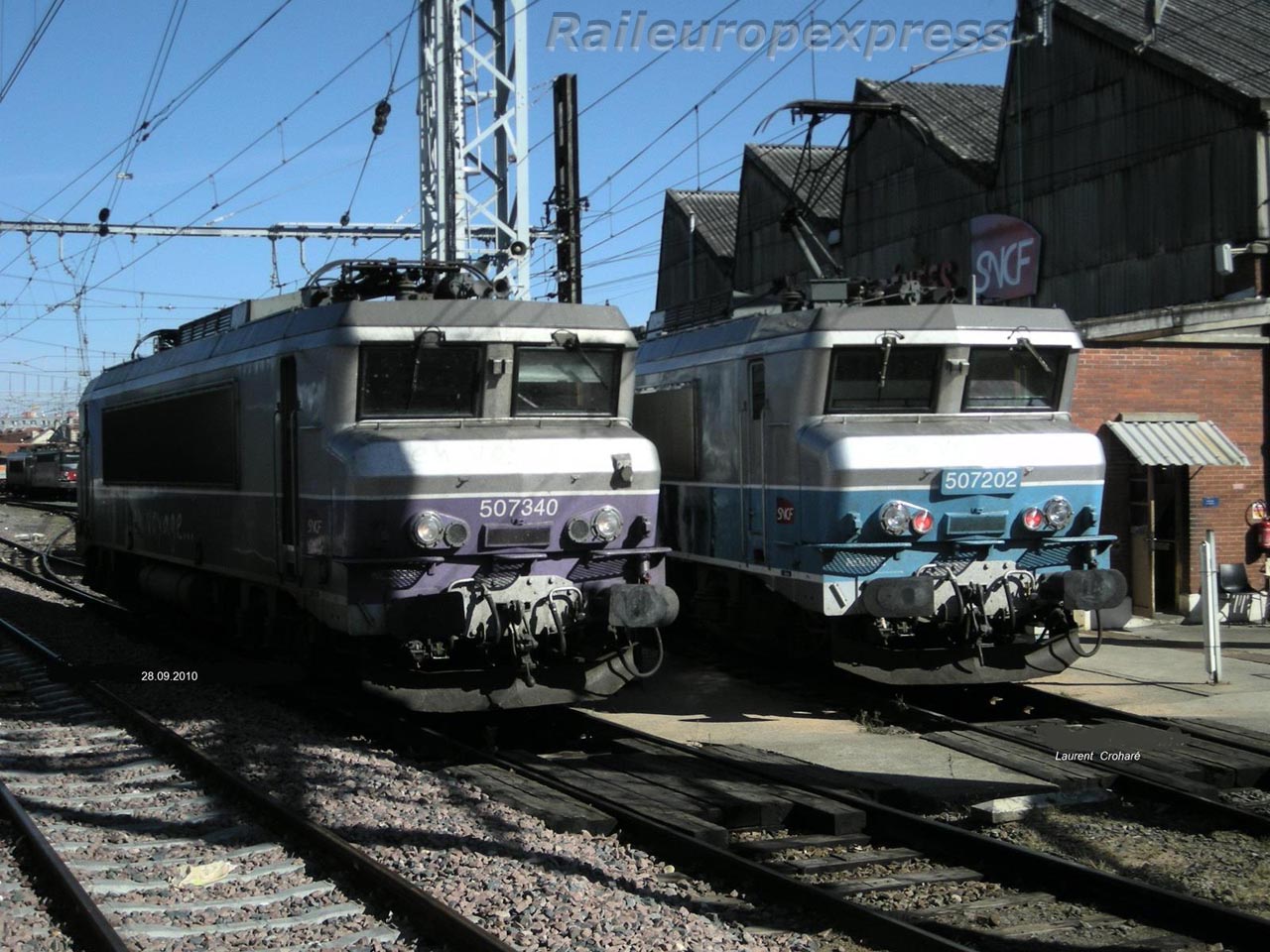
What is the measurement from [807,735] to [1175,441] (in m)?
8.30

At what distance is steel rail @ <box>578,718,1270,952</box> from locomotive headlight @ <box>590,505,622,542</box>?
2.47 metres

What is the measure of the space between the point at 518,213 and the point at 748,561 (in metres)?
7.81

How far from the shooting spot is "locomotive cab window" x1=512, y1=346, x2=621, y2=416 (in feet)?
36.0

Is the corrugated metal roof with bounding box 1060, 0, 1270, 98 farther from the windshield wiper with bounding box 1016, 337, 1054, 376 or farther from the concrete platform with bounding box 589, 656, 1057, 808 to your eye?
the concrete platform with bounding box 589, 656, 1057, 808

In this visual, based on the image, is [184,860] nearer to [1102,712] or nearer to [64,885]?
[64,885]

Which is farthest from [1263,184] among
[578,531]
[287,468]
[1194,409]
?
[287,468]

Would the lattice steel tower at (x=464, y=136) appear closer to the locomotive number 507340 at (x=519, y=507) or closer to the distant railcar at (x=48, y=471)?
the locomotive number 507340 at (x=519, y=507)

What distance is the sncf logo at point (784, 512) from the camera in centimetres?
1197

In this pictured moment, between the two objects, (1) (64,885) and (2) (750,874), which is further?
(2) (750,874)

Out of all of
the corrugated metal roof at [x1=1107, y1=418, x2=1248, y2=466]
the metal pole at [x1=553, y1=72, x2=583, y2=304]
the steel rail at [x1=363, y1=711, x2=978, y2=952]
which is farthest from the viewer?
the metal pole at [x1=553, y1=72, x2=583, y2=304]

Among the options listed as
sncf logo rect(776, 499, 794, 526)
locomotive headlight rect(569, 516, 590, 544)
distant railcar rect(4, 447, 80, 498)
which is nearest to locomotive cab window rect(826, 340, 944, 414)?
sncf logo rect(776, 499, 794, 526)

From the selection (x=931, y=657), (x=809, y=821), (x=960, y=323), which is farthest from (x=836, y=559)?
(x=809, y=821)

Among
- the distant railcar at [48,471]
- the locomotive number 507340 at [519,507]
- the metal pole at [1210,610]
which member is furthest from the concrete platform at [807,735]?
the distant railcar at [48,471]

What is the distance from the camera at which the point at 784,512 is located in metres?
12.1
